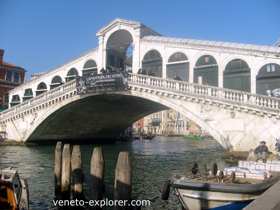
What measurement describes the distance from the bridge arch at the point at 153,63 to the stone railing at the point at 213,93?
2550mm

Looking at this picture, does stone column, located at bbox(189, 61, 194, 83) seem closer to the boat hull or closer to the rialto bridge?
the rialto bridge

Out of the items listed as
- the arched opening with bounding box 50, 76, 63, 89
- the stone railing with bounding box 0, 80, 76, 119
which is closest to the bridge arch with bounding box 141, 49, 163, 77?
the stone railing with bounding box 0, 80, 76, 119

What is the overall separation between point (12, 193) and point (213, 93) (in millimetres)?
10678

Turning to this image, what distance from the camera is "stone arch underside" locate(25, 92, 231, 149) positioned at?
68.1ft

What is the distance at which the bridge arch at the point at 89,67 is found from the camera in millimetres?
23145

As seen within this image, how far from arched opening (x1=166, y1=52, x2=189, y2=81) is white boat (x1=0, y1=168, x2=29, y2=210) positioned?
13.1 metres

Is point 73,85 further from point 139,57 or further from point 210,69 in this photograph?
point 210,69

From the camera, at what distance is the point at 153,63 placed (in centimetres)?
2045

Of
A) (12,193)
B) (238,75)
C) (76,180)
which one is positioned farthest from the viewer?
(238,75)

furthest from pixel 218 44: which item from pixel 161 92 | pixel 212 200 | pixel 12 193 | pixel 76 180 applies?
pixel 12 193

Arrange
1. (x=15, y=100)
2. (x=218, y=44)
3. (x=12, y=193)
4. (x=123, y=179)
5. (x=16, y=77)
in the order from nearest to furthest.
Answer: (x=123, y=179) < (x=12, y=193) < (x=218, y=44) < (x=15, y=100) < (x=16, y=77)

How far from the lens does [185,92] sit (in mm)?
15961

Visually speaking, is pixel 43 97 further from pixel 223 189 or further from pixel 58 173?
pixel 223 189

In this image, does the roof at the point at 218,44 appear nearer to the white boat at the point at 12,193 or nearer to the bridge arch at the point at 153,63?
the bridge arch at the point at 153,63
